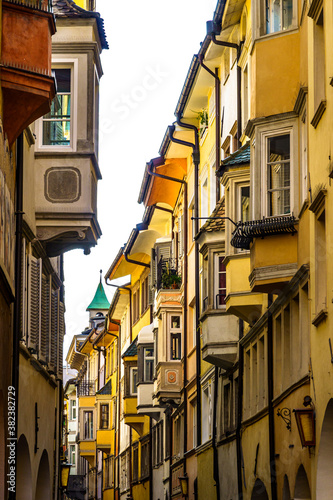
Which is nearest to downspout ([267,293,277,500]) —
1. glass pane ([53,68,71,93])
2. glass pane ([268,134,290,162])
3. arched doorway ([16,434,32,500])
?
glass pane ([268,134,290,162])

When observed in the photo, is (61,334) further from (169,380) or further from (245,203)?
(245,203)

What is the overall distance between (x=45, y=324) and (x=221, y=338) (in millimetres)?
4035

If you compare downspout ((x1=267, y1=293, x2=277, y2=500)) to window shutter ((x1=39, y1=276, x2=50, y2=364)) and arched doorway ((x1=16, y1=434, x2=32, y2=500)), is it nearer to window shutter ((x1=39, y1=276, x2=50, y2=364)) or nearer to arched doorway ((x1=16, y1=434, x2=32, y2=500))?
arched doorway ((x1=16, y1=434, x2=32, y2=500))

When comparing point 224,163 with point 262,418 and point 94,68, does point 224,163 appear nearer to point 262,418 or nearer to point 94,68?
point 94,68

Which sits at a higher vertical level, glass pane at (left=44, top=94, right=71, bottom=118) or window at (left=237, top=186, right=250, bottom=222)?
glass pane at (left=44, top=94, right=71, bottom=118)

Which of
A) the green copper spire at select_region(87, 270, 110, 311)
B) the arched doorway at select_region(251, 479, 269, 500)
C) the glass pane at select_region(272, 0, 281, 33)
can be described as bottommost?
the arched doorway at select_region(251, 479, 269, 500)

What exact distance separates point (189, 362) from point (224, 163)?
12.3m

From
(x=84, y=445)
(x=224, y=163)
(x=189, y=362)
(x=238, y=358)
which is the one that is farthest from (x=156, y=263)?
(x=84, y=445)

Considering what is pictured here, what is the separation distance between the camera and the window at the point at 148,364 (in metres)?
42.1

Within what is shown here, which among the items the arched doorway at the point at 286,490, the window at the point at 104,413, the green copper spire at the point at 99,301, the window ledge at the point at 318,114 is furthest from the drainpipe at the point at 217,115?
the green copper spire at the point at 99,301

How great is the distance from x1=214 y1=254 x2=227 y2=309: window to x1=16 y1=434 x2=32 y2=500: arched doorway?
6.52 meters

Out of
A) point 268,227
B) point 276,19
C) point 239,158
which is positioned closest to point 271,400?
point 268,227

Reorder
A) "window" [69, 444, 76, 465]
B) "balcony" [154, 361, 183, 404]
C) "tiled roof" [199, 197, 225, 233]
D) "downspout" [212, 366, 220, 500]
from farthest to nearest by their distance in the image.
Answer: "window" [69, 444, 76, 465]
"balcony" [154, 361, 183, 404]
"downspout" [212, 366, 220, 500]
"tiled roof" [199, 197, 225, 233]

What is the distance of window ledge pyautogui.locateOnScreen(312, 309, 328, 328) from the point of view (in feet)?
48.5
